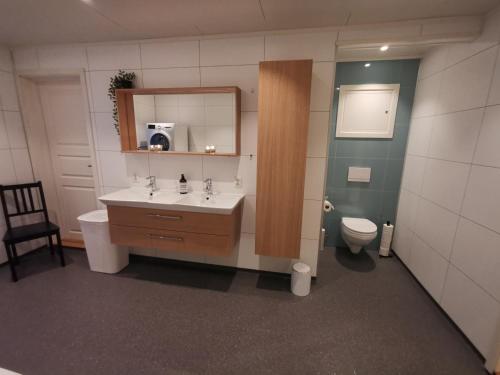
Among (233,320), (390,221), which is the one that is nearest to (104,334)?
(233,320)

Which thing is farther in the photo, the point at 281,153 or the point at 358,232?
the point at 358,232

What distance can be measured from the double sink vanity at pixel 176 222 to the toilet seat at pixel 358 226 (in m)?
1.39

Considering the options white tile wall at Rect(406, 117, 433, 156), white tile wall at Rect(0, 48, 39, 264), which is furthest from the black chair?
white tile wall at Rect(406, 117, 433, 156)

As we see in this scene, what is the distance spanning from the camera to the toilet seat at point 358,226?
251 cm

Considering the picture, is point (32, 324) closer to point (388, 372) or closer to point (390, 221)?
point (388, 372)

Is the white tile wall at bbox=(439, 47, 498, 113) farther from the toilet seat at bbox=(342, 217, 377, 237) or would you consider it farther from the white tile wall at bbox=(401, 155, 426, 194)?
the toilet seat at bbox=(342, 217, 377, 237)

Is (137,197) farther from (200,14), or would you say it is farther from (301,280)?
(301,280)

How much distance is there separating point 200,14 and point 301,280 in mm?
2390

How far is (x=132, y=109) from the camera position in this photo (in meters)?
2.25

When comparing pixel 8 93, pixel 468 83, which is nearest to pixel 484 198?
pixel 468 83

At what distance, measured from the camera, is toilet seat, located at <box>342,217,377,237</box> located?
2512 mm

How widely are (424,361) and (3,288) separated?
11.9ft

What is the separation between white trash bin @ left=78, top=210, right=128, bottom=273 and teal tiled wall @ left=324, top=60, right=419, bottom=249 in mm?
2585

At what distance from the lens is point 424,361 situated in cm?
149
